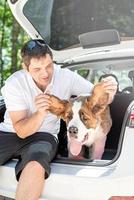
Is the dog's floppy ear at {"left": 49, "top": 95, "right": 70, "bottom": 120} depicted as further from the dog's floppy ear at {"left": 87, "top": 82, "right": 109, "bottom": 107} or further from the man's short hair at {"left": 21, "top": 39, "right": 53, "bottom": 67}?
the man's short hair at {"left": 21, "top": 39, "right": 53, "bottom": 67}

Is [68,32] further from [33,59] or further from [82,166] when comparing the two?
[82,166]

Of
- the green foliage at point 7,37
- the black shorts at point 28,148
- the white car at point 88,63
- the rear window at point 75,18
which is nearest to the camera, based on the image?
the white car at point 88,63

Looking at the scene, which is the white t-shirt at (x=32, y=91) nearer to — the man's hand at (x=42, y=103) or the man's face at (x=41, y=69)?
the man's face at (x=41, y=69)

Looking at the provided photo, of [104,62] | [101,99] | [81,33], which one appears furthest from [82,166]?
[81,33]

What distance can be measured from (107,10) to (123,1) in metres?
0.18

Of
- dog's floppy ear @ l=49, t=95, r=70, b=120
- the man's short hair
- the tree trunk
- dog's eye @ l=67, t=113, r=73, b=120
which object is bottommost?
the tree trunk

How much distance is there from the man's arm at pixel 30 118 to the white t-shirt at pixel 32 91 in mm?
46

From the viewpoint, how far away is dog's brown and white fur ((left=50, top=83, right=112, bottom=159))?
2.99 meters

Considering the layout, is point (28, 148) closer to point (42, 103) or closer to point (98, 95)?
point (42, 103)

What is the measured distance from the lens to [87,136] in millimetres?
3066

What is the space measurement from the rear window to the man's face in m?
1.18

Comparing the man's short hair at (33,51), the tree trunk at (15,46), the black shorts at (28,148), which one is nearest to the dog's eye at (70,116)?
the black shorts at (28,148)

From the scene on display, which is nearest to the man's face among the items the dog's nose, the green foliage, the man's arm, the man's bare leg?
the man's arm

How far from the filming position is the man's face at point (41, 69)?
3.24 metres
